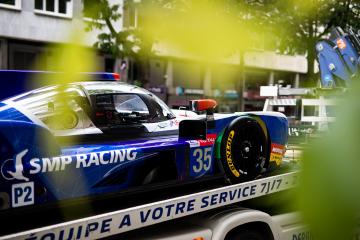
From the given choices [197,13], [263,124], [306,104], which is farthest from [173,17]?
[306,104]

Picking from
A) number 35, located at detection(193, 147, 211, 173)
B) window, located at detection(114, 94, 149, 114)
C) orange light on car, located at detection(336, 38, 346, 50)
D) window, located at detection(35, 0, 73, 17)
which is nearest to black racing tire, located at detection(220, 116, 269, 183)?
number 35, located at detection(193, 147, 211, 173)

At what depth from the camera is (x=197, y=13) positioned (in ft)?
3.18

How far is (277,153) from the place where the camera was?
3.91 meters

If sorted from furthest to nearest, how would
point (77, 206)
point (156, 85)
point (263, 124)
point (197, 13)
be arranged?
point (156, 85) < point (263, 124) < point (77, 206) < point (197, 13)

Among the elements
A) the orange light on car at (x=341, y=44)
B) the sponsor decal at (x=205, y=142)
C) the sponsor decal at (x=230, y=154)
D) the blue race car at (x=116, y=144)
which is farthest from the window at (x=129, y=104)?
the orange light on car at (x=341, y=44)

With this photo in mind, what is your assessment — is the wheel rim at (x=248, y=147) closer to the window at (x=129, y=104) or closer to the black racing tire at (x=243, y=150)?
the black racing tire at (x=243, y=150)

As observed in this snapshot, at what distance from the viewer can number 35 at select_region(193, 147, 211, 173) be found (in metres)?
3.32

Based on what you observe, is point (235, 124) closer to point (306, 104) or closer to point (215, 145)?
point (215, 145)

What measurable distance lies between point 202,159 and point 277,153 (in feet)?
2.76

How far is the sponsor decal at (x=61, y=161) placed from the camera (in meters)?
2.39

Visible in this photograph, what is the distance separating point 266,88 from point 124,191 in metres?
3.65

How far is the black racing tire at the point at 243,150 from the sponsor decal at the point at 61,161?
2.61 feet

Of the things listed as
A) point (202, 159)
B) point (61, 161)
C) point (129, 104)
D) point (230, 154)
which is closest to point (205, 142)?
point (202, 159)

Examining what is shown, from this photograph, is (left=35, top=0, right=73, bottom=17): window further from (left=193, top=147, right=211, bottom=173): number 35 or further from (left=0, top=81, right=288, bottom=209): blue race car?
(left=193, top=147, right=211, bottom=173): number 35
